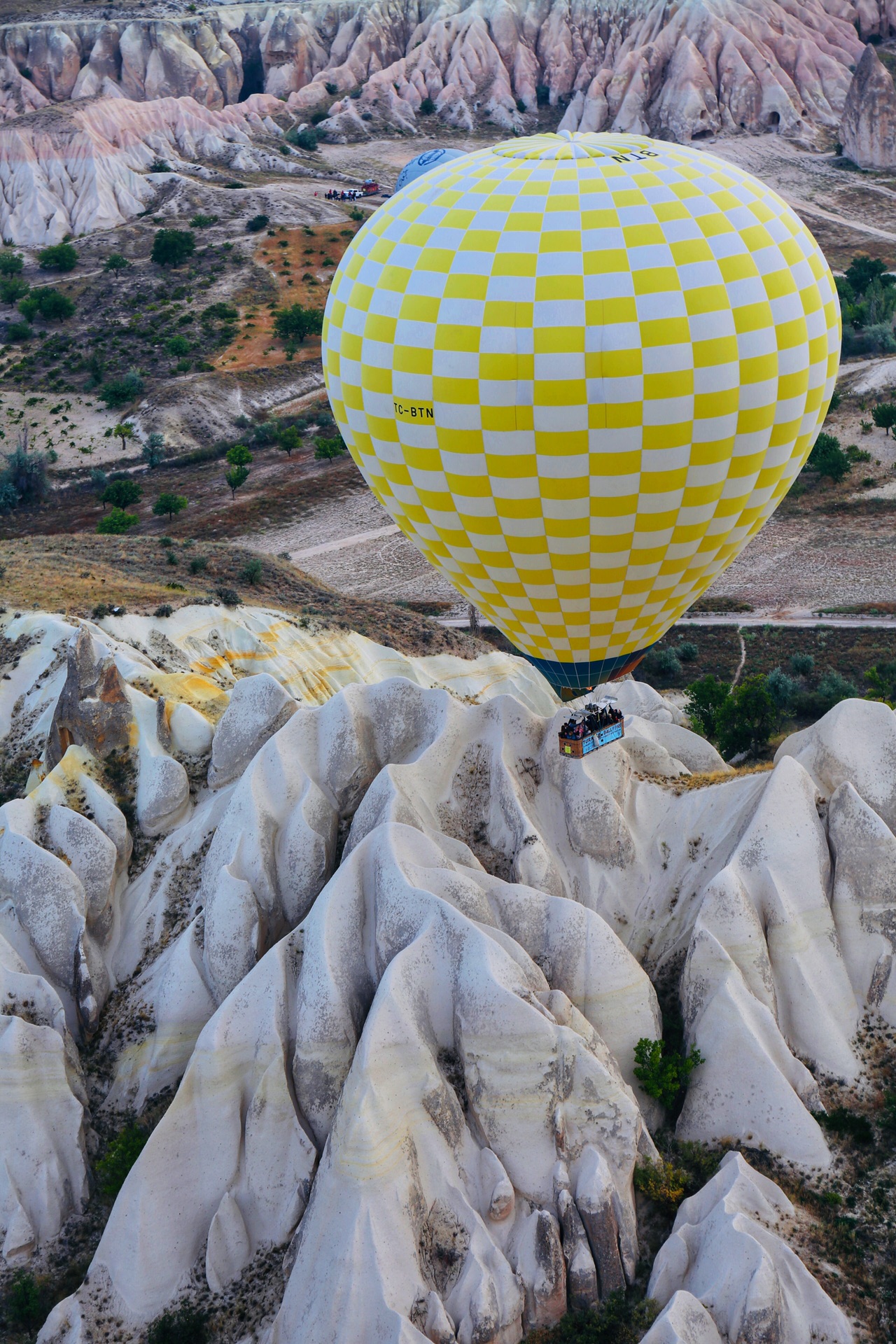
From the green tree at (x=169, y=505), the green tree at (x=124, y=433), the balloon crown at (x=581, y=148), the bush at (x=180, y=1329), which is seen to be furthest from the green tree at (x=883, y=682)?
the green tree at (x=124, y=433)

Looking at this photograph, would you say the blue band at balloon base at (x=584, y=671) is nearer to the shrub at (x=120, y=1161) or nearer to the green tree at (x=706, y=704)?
the shrub at (x=120, y=1161)

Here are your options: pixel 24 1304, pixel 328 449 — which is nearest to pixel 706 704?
pixel 24 1304

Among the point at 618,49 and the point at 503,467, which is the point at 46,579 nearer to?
the point at 503,467

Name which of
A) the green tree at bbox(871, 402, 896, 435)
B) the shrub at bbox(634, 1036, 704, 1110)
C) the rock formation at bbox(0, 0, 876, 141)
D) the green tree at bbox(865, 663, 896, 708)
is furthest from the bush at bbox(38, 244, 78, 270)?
the shrub at bbox(634, 1036, 704, 1110)

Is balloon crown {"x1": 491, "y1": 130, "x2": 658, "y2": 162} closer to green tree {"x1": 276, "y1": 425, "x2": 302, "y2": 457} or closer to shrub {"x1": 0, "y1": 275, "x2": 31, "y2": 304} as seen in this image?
green tree {"x1": 276, "y1": 425, "x2": 302, "y2": 457}

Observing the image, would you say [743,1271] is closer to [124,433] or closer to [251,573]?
[251,573]

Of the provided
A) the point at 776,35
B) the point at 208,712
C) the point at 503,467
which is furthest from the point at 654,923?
the point at 776,35
